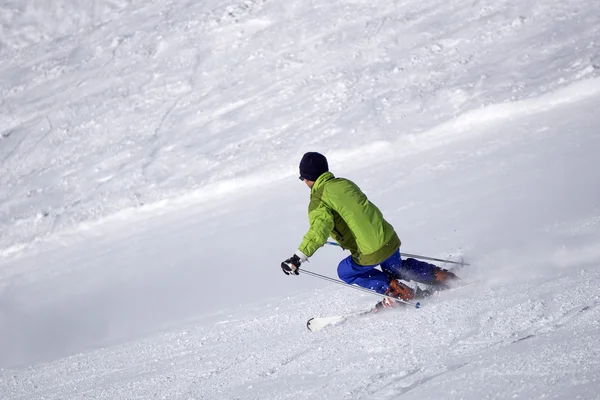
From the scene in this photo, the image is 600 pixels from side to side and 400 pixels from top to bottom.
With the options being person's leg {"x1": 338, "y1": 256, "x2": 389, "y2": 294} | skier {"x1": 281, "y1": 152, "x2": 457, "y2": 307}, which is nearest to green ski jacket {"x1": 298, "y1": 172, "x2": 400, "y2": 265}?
skier {"x1": 281, "y1": 152, "x2": 457, "y2": 307}

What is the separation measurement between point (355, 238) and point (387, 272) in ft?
1.63

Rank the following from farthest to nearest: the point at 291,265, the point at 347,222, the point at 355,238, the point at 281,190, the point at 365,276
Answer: the point at 281,190 → the point at 365,276 → the point at 355,238 → the point at 347,222 → the point at 291,265

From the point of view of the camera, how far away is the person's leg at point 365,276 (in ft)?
19.3

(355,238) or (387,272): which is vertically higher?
(355,238)

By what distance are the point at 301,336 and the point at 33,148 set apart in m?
10.6

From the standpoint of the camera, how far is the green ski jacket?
5.47 metres

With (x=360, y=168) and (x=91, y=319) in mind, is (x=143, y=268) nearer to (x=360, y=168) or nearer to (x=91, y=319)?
(x=91, y=319)

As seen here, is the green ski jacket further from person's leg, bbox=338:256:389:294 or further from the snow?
the snow

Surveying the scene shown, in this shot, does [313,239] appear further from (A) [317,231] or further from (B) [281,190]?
(B) [281,190]

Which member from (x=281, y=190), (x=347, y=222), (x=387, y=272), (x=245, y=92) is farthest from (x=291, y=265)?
(x=245, y=92)

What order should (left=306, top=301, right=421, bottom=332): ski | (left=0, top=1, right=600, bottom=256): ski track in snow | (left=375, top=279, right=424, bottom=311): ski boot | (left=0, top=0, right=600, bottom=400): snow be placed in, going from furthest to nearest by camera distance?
(left=0, top=1, right=600, bottom=256): ski track in snow
(left=306, top=301, right=421, bottom=332): ski
(left=375, top=279, right=424, bottom=311): ski boot
(left=0, top=0, right=600, bottom=400): snow

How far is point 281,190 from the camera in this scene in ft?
35.1

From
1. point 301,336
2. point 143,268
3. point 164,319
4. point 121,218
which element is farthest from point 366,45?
point 301,336

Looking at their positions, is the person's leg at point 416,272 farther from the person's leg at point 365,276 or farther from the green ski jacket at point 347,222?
the green ski jacket at point 347,222
